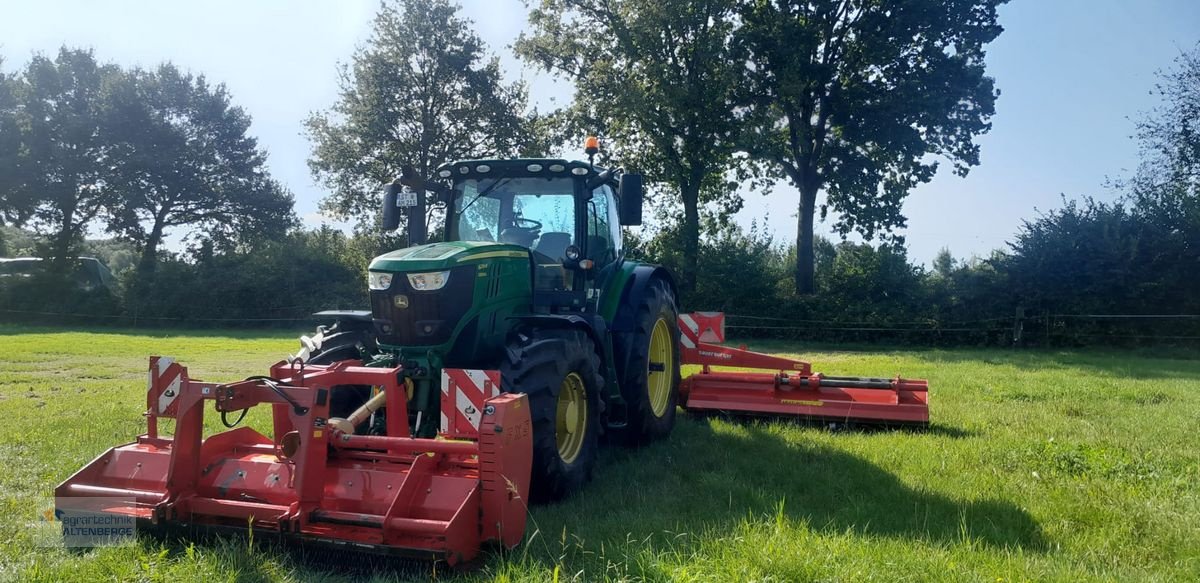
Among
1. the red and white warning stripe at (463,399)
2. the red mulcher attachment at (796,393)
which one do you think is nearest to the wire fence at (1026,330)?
the red mulcher attachment at (796,393)

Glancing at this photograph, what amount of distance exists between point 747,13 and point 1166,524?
21.6 meters

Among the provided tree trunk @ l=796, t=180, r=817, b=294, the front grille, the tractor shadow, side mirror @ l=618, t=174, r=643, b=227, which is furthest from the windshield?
tree trunk @ l=796, t=180, r=817, b=294

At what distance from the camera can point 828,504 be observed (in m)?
4.81

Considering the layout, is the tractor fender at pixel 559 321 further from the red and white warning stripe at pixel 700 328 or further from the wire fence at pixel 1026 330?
the wire fence at pixel 1026 330

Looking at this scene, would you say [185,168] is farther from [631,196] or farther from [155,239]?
[631,196]

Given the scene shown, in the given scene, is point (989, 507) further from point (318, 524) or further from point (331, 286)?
point (331, 286)

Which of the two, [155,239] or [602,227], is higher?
[155,239]

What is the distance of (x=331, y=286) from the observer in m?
28.0

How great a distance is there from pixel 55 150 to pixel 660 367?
3574cm

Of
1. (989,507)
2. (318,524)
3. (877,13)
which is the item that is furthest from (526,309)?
(877,13)

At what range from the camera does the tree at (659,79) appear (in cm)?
2309
